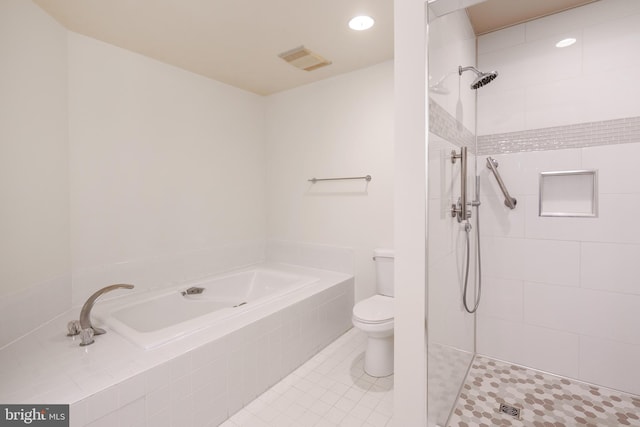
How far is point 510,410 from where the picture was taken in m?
1.73

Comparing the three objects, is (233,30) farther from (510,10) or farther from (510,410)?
(510,410)

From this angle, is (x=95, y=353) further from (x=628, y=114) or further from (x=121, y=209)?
Result: (x=628, y=114)

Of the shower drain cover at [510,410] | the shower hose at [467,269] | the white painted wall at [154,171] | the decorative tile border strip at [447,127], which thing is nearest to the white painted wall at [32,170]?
the white painted wall at [154,171]

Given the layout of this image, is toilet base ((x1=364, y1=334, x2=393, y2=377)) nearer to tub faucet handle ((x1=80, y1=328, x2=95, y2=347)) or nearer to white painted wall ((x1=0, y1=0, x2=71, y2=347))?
tub faucet handle ((x1=80, y1=328, x2=95, y2=347))

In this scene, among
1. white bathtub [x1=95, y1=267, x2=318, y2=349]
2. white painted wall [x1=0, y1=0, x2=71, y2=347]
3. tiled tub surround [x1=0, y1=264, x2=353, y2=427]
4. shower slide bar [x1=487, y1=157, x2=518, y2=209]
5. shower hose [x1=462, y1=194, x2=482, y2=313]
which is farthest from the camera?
shower slide bar [x1=487, y1=157, x2=518, y2=209]

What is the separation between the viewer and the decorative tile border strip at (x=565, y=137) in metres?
1.78

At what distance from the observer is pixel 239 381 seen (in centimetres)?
177

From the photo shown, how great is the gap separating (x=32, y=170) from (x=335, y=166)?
2.19 meters

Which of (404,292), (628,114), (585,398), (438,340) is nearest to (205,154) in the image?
(404,292)

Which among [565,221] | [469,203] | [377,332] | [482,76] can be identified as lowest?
[377,332]

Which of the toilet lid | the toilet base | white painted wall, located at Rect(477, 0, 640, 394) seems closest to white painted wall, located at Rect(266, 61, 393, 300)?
the toilet lid

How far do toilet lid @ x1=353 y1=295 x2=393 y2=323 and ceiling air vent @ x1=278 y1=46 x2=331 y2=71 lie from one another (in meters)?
1.99

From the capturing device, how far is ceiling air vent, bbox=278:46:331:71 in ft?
7.92

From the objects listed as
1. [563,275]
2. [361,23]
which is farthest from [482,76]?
[563,275]
